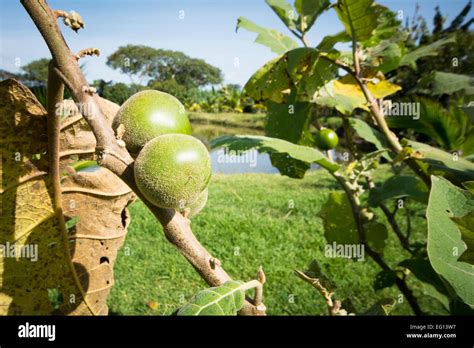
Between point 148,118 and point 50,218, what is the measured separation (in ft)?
1.64

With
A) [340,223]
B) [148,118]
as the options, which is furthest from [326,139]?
[148,118]

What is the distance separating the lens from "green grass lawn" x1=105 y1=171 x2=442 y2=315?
3.24 m

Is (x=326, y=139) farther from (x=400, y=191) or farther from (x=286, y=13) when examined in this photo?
(x=286, y=13)

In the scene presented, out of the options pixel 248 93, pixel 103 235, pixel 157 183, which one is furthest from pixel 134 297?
pixel 157 183

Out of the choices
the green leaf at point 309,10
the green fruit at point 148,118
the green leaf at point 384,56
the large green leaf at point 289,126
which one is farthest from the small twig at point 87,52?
the green leaf at point 384,56

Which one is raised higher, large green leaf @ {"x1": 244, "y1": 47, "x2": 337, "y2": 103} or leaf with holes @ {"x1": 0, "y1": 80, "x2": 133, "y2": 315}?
large green leaf @ {"x1": 244, "y1": 47, "x2": 337, "y2": 103}

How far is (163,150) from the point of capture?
0.71 meters

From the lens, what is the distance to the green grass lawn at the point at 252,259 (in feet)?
10.6

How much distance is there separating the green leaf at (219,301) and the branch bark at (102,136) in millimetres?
20

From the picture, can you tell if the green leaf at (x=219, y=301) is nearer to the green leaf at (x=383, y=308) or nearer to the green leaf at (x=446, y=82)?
the green leaf at (x=383, y=308)

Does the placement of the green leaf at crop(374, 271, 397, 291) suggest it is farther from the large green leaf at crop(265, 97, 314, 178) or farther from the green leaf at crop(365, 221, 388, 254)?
the large green leaf at crop(265, 97, 314, 178)

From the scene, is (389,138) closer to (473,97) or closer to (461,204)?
(473,97)

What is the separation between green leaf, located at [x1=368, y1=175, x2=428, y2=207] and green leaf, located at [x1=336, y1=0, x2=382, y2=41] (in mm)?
607

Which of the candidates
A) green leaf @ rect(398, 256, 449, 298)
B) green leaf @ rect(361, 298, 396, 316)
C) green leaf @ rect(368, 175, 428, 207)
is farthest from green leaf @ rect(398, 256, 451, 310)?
green leaf @ rect(361, 298, 396, 316)
